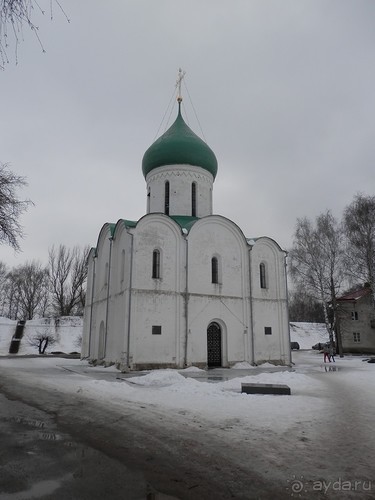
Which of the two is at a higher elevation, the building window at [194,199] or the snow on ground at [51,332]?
the building window at [194,199]

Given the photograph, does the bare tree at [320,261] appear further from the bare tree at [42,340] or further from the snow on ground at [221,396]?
the bare tree at [42,340]

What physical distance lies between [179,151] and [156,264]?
23.4 feet

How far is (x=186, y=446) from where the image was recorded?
480cm

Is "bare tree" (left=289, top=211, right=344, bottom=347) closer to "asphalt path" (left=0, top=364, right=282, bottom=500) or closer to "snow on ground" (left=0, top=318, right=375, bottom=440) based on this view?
"snow on ground" (left=0, top=318, right=375, bottom=440)

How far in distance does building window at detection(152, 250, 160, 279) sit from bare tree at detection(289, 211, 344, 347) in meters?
12.4

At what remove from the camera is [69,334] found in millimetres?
38094

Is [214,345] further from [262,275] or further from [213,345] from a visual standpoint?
[262,275]

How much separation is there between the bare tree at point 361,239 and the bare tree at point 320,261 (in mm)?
747

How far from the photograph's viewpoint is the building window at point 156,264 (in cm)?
1780

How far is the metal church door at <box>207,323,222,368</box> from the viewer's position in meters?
18.4

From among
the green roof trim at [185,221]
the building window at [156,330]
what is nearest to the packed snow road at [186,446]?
the building window at [156,330]

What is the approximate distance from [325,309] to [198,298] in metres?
11.4

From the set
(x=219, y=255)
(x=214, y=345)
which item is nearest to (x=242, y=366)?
(x=214, y=345)

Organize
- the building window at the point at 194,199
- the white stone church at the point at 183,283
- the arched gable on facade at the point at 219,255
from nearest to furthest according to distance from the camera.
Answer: the white stone church at the point at 183,283 → the arched gable on facade at the point at 219,255 → the building window at the point at 194,199
